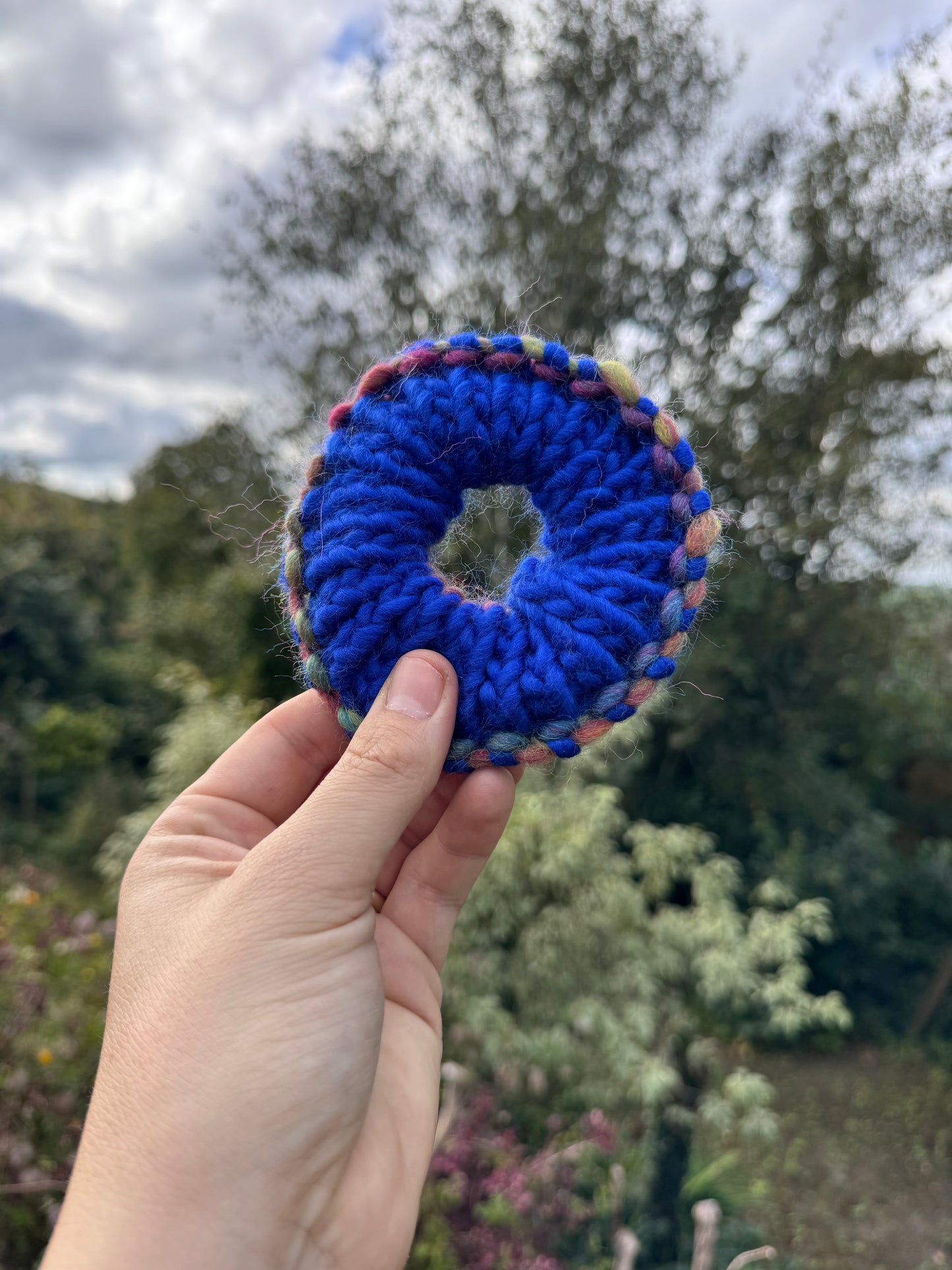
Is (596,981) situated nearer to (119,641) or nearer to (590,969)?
(590,969)

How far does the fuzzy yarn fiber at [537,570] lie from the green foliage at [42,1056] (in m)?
1.98

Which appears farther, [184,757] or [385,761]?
[184,757]

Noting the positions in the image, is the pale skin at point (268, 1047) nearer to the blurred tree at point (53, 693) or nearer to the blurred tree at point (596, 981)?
the blurred tree at point (596, 981)

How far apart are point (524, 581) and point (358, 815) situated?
1.38 feet

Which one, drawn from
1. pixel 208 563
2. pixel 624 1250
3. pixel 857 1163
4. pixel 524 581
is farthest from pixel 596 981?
pixel 208 563

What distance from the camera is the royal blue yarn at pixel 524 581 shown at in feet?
3.35

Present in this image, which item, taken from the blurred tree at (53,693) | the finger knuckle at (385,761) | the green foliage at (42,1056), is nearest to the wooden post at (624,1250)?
the green foliage at (42,1056)

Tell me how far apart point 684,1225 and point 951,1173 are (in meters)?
4.36

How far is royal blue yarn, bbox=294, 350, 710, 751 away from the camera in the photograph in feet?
3.35

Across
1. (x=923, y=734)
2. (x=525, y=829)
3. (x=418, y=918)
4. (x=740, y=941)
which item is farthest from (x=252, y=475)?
(x=923, y=734)

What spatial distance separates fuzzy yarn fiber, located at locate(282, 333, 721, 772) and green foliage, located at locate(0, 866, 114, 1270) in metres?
1.98

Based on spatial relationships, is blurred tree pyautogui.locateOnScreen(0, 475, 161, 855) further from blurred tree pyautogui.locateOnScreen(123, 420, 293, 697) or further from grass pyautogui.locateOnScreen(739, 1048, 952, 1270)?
grass pyautogui.locateOnScreen(739, 1048, 952, 1270)

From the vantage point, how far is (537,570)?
109cm

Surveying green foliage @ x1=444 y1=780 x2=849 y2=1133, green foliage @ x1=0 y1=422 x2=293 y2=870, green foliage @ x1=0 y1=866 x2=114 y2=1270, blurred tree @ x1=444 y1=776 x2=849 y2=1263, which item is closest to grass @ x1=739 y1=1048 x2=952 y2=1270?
blurred tree @ x1=444 y1=776 x2=849 y2=1263
